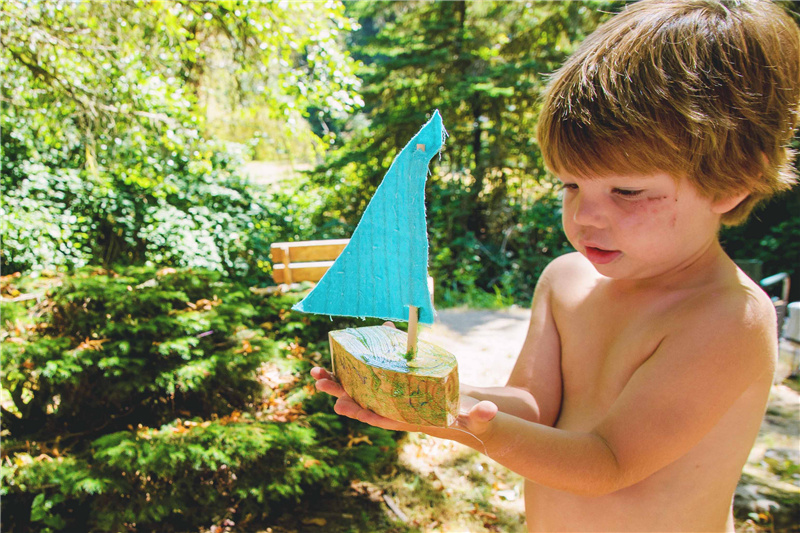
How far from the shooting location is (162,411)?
3.10m

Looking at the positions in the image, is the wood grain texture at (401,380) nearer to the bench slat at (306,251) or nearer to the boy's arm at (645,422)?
the boy's arm at (645,422)

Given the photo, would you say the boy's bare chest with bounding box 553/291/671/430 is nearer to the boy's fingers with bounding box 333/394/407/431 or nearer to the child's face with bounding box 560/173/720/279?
the child's face with bounding box 560/173/720/279

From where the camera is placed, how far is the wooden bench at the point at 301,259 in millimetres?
4105

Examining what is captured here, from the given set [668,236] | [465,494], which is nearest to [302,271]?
[465,494]

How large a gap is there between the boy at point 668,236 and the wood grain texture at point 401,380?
5 cm

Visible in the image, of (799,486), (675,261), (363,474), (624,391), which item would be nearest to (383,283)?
(624,391)

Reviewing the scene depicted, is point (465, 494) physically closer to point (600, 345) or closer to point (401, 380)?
point (600, 345)

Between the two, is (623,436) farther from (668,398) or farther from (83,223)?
(83,223)

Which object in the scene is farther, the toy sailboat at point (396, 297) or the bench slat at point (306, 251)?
the bench slat at point (306, 251)

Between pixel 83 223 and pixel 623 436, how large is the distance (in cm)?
740

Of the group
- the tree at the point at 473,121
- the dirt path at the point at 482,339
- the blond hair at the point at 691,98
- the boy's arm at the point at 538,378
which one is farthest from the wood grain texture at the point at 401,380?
the tree at the point at 473,121

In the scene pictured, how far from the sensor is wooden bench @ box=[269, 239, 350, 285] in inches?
162

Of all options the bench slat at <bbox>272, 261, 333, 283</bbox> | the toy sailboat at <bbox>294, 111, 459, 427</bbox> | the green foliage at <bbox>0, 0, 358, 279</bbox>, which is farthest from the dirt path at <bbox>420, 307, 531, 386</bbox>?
the toy sailboat at <bbox>294, 111, 459, 427</bbox>

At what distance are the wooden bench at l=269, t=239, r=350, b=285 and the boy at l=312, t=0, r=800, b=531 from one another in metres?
3.01
